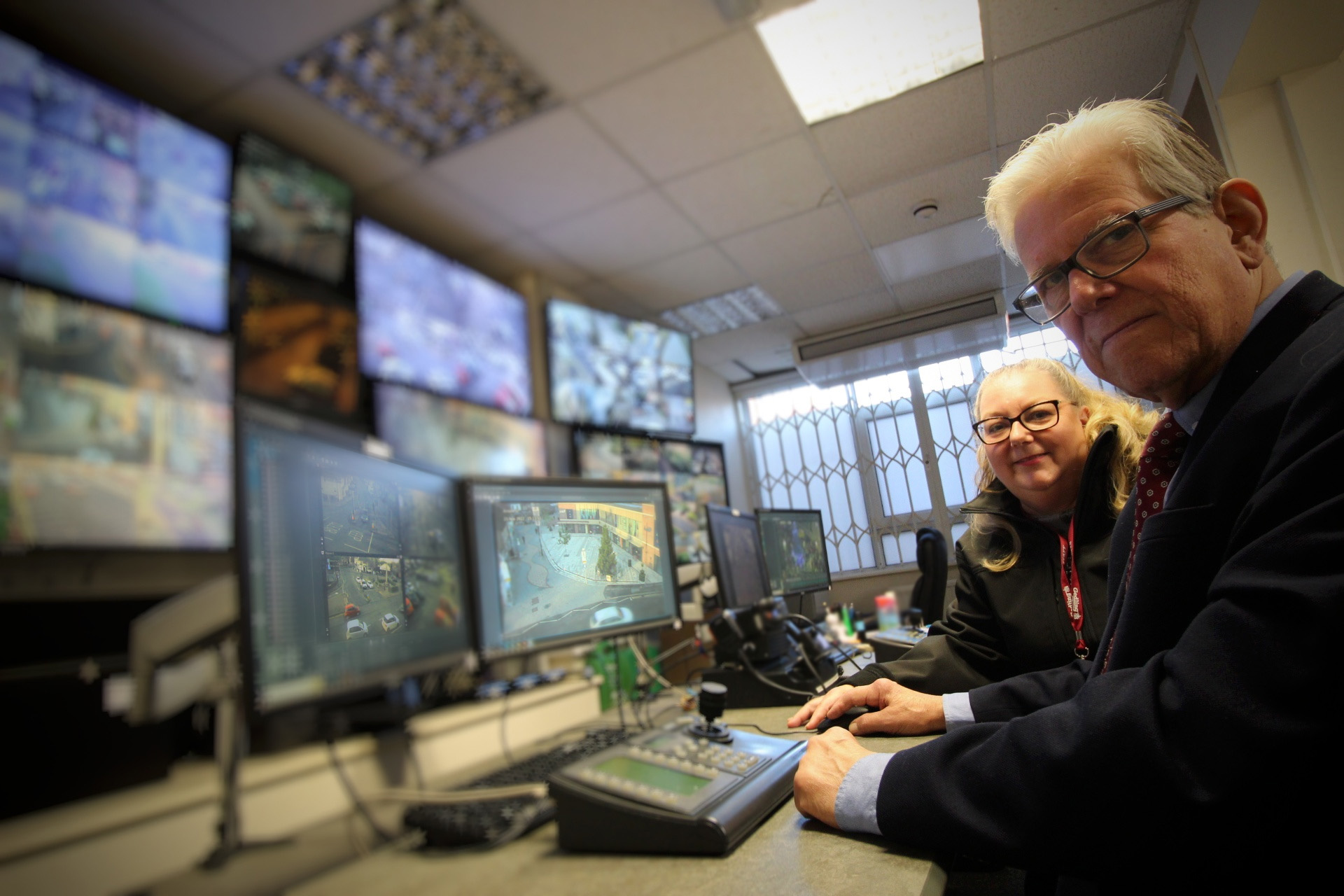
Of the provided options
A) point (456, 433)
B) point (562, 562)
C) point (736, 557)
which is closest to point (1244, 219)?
point (562, 562)

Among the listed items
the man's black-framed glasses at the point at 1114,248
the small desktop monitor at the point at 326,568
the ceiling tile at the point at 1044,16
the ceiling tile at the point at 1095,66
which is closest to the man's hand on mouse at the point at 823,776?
the small desktop monitor at the point at 326,568

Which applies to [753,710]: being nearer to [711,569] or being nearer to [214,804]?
[711,569]

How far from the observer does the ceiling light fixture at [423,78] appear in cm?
211

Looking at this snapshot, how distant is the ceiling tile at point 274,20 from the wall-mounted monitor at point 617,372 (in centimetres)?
161

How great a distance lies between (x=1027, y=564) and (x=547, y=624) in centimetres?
112

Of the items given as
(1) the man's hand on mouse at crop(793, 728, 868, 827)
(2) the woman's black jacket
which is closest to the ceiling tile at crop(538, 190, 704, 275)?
(2) the woman's black jacket

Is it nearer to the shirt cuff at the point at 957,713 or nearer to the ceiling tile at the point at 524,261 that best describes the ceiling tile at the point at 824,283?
the ceiling tile at the point at 524,261

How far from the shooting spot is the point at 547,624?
49.9 inches

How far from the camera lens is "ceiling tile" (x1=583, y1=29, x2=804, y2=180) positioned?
2.38 meters

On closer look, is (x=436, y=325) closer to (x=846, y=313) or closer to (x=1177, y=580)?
(x=846, y=313)

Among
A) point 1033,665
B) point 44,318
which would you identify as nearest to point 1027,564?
point 1033,665

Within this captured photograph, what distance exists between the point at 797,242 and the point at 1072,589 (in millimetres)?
2551

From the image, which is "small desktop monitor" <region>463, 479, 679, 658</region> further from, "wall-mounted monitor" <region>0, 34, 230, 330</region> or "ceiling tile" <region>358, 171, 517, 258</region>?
"ceiling tile" <region>358, 171, 517, 258</region>

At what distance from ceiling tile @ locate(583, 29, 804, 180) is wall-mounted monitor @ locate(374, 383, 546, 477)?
134 centimetres
